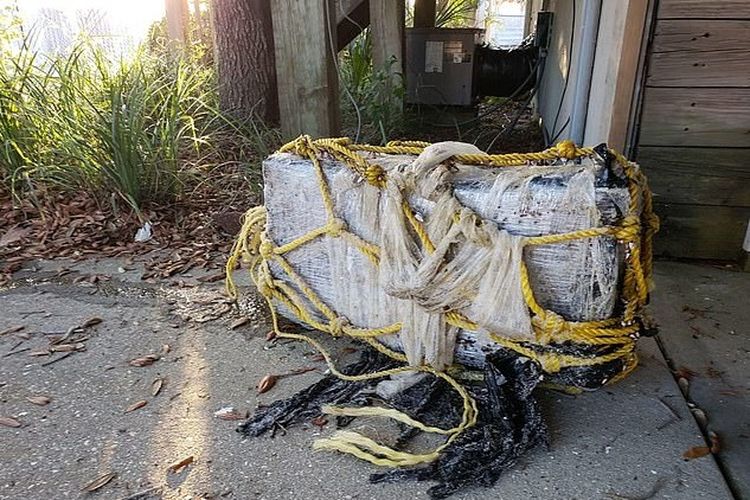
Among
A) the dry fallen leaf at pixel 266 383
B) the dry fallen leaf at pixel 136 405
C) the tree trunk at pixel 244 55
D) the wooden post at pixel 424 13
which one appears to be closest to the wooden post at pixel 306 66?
the tree trunk at pixel 244 55

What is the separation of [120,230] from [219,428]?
1.51m

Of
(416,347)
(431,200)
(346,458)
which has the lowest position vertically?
(346,458)

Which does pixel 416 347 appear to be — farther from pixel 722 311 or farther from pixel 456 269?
pixel 722 311

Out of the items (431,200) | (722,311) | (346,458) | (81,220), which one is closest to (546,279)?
(431,200)

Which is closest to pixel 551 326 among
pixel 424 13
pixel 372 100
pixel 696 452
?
pixel 696 452

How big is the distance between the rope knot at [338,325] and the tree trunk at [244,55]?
1.99m

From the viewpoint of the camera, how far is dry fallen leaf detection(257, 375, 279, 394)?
1.62 meters

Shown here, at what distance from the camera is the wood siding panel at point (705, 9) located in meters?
2.09

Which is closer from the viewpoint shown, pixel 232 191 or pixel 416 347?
pixel 416 347

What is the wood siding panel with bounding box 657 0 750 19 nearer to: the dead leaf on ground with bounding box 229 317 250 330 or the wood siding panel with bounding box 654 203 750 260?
the wood siding panel with bounding box 654 203 750 260

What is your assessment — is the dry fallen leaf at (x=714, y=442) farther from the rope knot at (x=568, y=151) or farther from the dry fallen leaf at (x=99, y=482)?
the dry fallen leaf at (x=99, y=482)

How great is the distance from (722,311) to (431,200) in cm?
122

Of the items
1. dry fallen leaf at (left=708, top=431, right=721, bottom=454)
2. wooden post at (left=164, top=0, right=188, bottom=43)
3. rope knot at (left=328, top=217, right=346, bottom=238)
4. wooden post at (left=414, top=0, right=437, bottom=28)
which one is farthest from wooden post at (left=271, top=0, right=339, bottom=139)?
wooden post at (left=414, top=0, right=437, bottom=28)

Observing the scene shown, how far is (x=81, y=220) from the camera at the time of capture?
8.86 ft
